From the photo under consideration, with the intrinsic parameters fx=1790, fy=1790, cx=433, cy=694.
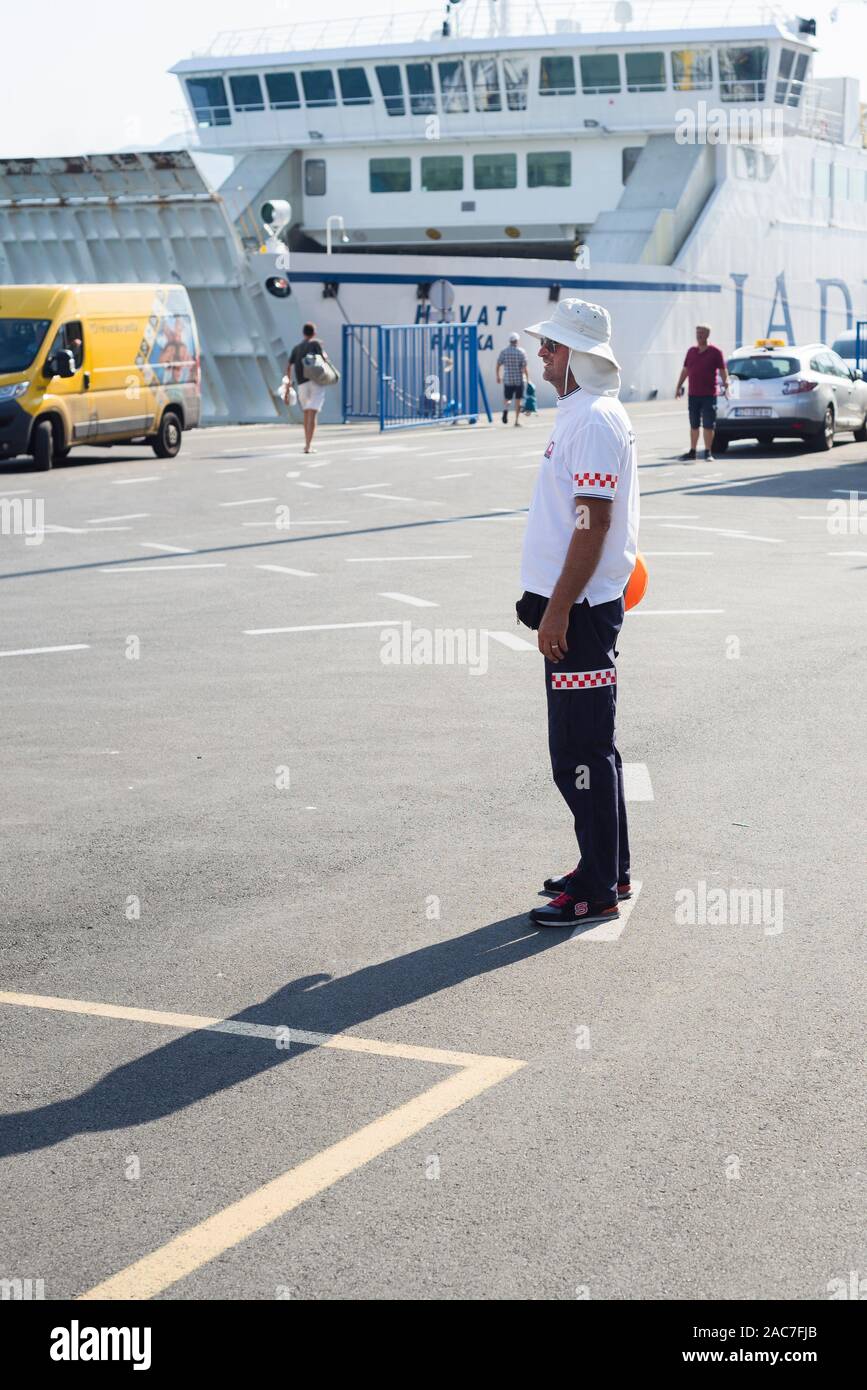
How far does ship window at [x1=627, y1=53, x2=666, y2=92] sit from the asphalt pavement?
3280cm

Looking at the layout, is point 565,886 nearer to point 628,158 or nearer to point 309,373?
point 309,373

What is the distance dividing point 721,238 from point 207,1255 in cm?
4280

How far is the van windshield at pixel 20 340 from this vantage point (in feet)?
76.4

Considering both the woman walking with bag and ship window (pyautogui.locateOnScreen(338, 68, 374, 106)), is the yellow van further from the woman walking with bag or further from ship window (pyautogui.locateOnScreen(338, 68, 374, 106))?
ship window (pyautogui.locateOnScreen(338, 68, 374, 106))

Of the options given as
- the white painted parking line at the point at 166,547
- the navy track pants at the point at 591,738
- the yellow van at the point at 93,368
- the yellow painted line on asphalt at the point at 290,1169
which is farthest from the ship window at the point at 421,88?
the yellow painted line on asphalt at the point at 290,1169

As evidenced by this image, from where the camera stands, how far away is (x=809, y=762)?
25.5 feet

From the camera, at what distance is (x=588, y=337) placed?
17.9ft

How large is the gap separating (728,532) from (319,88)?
30.9 meters

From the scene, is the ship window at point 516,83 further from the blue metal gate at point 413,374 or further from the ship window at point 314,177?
the blue metal gate at point 413,374

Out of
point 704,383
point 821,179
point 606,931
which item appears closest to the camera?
point 606,931

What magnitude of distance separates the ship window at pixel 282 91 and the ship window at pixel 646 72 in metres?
8.21

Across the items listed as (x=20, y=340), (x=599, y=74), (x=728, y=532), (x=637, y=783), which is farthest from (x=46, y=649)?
(x=599, y=74)

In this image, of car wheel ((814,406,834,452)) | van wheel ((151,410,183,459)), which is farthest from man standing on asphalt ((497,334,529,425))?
van wheel ((151,410,183,459))

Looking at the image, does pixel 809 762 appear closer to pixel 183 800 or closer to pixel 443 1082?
pixel 183 800
